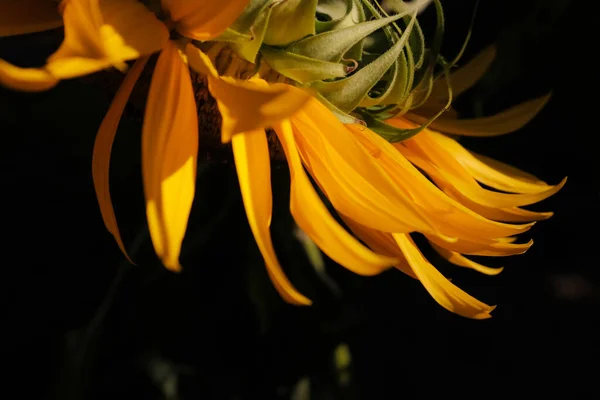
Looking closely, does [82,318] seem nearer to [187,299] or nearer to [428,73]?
[187,299]

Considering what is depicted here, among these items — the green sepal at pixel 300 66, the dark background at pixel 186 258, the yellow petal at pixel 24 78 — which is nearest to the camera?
the yellow petal at pixel 24 78

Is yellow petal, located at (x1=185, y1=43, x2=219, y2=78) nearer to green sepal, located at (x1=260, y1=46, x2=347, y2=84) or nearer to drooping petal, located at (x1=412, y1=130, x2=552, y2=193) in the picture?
green sepal, located at (x1=260, y1=46, x2=347, y2=84)

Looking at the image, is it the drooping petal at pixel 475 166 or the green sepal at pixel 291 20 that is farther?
the drooping petal at pixel 475 166

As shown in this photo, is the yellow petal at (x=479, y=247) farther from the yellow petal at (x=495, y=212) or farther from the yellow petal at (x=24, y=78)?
the yellow petal at (x=24, y=78)

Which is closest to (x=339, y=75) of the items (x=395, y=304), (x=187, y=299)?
(x=187, y=299)

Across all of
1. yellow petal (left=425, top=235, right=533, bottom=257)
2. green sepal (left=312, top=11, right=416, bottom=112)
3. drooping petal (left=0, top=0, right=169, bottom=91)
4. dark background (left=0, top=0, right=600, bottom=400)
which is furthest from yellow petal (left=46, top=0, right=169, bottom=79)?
dark background (left=0, top=0, right=600, bottom=400)

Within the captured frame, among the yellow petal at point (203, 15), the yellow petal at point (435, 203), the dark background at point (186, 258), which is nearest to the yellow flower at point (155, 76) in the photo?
the yellow petal at point (203, 15)

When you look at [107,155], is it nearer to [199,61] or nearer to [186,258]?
[199,61]
